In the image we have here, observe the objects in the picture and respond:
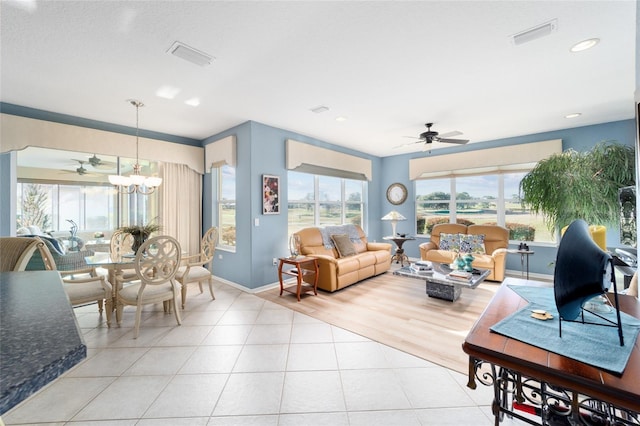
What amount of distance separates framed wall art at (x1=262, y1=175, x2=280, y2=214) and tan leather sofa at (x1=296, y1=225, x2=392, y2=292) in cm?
59

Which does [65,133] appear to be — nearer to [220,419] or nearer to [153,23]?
[153,23]

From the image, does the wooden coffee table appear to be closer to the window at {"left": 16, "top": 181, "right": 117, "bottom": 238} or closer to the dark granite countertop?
the dark granite countertop

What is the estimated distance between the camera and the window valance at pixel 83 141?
334cm

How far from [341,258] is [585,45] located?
3.70m

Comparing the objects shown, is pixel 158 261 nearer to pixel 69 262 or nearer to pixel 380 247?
pixel 69 262

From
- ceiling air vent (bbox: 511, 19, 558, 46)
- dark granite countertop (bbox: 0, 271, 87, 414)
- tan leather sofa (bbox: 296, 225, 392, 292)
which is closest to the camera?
dark granite countertop (bbox: 0, 271, 87, 414)

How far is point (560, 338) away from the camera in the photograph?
96 cm

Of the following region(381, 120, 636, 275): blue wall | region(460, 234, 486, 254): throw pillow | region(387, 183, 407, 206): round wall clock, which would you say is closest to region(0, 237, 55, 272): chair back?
region(460, 234, 486, 254): throw pillow

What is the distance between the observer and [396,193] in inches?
267

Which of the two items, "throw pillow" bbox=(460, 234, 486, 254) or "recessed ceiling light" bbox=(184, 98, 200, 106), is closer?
"recessed ceiling light" bbox=(184, 98, 200, 106)

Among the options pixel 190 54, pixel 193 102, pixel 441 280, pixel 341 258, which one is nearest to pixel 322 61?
pixel 190 54

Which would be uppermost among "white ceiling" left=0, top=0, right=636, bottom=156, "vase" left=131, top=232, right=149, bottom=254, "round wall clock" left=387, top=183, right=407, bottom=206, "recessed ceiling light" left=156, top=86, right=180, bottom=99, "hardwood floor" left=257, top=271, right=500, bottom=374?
"recessed ceiling light" left=156, top=86, right=180, bottom=99

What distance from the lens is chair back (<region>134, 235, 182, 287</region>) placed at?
2779 millimetres

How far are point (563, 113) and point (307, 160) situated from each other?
3.92 metres
